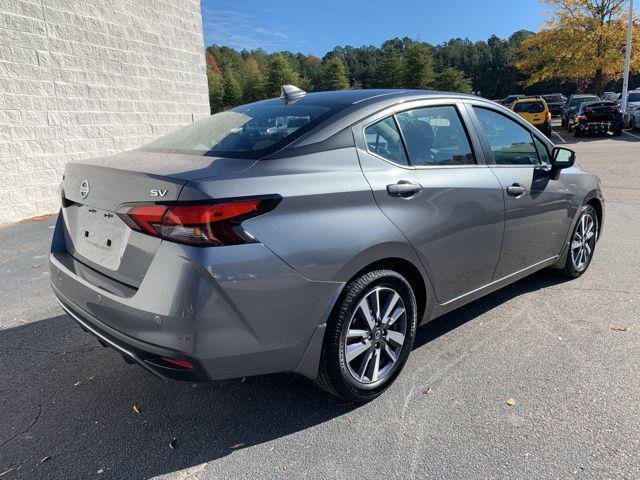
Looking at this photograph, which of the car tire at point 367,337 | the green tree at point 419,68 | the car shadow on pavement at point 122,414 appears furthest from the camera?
the green tree at point 419,68

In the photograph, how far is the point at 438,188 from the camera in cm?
305

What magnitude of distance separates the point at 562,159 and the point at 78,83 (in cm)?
816

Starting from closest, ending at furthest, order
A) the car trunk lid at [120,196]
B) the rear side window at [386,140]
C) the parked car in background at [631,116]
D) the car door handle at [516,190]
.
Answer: the car trunk lid at [120,196] → the rear side window at [386,140] → the car door handle at [516,190] → the parked car in background at [631,116]

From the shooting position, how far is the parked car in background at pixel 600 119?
2111cm

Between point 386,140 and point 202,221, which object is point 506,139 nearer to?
point 386,140

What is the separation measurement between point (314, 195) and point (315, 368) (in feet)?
2.86

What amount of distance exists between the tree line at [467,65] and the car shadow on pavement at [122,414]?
25024 mm

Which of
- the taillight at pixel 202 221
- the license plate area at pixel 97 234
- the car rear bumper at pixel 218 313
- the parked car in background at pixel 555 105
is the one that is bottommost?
the car rear bumper at pixel 218 313

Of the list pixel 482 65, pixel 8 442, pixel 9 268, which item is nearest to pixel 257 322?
pixel 8 442

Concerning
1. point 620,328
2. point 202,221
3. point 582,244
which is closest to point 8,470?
point 202,221

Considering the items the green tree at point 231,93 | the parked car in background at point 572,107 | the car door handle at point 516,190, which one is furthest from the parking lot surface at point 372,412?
the green tree at point 231,93

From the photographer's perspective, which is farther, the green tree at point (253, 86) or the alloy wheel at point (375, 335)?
the green tree at point (253, 86)

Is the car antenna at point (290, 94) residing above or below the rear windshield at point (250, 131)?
above

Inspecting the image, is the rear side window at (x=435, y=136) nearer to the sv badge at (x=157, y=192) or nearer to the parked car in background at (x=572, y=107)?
the sv badge at (x=157, y=192)
